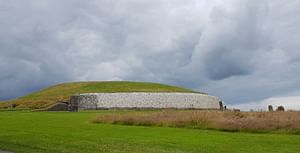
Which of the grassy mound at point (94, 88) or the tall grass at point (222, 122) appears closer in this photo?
the tall grass at point (222, 122)

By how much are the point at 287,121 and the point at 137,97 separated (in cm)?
5318

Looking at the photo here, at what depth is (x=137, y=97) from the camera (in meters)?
80.6

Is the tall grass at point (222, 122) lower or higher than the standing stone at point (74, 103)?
lower

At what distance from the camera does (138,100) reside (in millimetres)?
80562

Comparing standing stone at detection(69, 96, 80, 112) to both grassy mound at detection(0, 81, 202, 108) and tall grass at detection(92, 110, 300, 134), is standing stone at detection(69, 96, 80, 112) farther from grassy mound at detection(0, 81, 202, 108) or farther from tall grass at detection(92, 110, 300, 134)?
tall grass at detection(92, 110, 300, 134)

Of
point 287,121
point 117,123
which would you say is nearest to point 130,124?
point 117,123

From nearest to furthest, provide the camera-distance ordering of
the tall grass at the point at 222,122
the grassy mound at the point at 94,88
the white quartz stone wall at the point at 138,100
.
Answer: the tall grass at the point at 222,122 → the white quartz stone wall at the point at 138,100 → the grassy mound at the point at 94,88

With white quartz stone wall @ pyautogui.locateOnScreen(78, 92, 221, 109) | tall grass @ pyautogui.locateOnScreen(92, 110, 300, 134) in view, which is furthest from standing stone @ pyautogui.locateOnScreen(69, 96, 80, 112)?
tall grass @ pyautogui.locateOnScreen(92, 110, 300, 134)

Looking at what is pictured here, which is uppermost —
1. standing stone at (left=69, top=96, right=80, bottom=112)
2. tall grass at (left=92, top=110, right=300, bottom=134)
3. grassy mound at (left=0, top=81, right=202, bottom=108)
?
grassy mound at (left=0, top=81, right=202, bottom=108)

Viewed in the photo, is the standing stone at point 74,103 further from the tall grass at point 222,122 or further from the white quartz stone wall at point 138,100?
the tall grass at point 222,122

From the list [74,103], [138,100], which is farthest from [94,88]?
[138,100]

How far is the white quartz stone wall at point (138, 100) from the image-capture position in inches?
3135

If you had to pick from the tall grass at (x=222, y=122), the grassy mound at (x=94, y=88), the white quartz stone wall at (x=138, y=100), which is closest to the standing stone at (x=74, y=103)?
the white quartz stone wall at (x=138, y=100)

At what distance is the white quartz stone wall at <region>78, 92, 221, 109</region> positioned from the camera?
7962 centimetres
